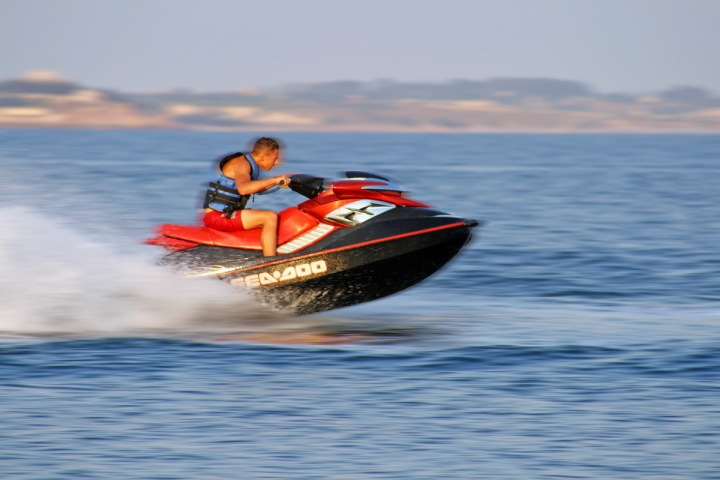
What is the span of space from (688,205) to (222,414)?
16337 mm

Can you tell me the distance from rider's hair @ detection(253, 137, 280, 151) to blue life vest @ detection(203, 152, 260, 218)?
0.10 m

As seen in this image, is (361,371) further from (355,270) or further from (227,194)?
(227,194)

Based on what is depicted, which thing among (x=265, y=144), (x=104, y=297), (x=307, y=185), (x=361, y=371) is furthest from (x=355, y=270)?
(x=104, y=297)

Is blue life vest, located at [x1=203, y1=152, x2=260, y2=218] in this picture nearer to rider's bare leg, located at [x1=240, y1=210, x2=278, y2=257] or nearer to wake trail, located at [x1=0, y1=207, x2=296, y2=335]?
rider's bare leg, located at [x1=240, y1=210, x2=278, y2=257]

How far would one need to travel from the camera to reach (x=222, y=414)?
5762 mm

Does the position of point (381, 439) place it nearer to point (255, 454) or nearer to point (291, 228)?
point (255, 454)

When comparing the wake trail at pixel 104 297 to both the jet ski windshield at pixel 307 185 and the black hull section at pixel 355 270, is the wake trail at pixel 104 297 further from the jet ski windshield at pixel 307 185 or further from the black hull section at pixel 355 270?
the jet ski windshield at pixel 307 185

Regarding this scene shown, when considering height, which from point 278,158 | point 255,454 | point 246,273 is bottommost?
point 255,454

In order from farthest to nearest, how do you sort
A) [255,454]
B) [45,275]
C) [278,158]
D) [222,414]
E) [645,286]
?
[645,286], [45,275], [278,158], [222,414], [255,454]

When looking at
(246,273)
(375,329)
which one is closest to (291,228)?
(246,273)

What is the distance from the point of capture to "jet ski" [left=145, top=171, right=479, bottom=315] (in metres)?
7.67

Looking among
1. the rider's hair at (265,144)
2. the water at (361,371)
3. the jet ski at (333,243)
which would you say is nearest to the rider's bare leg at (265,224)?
the jet ski at (333,243)

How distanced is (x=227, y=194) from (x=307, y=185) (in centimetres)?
59

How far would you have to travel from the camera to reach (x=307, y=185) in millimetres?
7727
